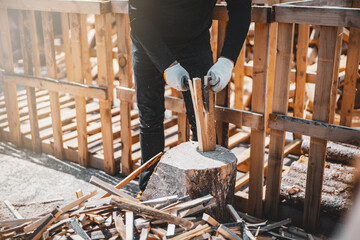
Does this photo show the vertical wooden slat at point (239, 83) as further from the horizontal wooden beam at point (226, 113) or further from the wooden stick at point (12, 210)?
the wooden stick at point (12, 210)

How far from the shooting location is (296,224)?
3299 millimetres

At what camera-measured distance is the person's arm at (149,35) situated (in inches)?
115

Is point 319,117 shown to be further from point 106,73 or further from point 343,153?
point 106,73

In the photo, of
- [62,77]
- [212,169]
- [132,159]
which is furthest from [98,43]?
[62,77]

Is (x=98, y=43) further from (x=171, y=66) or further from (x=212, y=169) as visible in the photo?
(x=212, y=169)

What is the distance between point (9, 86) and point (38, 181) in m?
1.26

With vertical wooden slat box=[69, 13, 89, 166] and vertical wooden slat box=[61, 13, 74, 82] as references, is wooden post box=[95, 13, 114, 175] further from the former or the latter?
vertical wooden slat box=[61, 13, 74, 82]

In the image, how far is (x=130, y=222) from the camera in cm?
261

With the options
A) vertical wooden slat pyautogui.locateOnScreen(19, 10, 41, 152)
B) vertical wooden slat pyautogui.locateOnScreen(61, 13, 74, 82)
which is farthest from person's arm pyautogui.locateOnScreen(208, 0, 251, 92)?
vertical wooden slat pyautogui.locateOnScreen(19, 10, 41, 152)

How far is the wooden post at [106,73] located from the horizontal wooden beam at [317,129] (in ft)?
5.42

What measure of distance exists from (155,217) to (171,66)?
103 centimetres

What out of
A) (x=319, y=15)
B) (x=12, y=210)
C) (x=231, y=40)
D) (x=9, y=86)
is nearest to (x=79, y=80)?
(x=9, y=86)

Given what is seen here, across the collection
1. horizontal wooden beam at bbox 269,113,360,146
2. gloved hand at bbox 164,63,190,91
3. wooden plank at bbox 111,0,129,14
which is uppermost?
wooden plank at bbox 111,0,129,14

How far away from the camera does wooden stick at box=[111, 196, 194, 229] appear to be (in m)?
2.60
